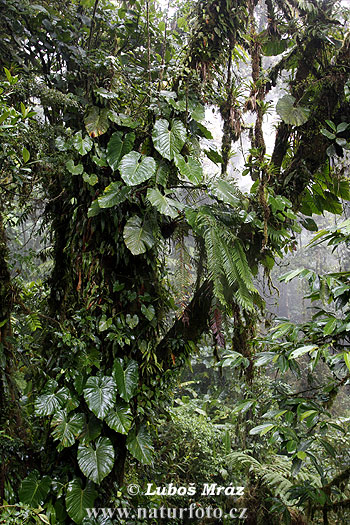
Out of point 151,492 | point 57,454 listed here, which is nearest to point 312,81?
point 57,454

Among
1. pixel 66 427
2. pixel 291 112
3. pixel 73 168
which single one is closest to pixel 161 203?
pixel 73 168

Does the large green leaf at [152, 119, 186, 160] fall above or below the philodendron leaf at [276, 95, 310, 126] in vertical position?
below

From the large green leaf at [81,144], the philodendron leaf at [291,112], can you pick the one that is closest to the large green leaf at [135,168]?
the large green leaf at [81,144]

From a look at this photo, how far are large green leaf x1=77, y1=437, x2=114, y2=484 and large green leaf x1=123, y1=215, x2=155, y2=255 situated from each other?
1052mm

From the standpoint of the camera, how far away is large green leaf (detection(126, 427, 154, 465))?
1927 millimetres

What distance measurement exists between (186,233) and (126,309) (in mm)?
624

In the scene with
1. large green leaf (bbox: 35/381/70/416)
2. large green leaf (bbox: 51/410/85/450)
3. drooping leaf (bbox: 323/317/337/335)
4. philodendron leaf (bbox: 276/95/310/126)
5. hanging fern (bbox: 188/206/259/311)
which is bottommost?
large green leaf (bbox: 51/410/85/450)

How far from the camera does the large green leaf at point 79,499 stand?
1.76 m

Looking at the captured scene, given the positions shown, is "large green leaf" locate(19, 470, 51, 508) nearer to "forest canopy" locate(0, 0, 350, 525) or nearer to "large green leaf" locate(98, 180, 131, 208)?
"forest canopy" locate(0, 0, 350, 525)

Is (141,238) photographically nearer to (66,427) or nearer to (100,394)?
(100,394)

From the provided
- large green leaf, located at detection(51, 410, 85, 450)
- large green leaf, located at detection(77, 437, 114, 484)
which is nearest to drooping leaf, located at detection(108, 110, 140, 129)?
large green leaf, located at detection(51, 410, 85, 450)

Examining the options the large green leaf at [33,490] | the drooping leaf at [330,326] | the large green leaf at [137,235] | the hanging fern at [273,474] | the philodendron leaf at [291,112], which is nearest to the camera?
the drooping leaf at [330,326]

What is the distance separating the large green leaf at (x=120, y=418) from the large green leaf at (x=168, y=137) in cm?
141

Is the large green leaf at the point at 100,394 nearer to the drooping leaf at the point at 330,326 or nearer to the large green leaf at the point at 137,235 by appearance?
the large green leaf at the point at 137,235
